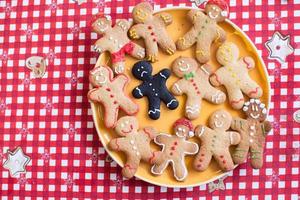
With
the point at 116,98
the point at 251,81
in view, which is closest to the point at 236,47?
the point at 251,81

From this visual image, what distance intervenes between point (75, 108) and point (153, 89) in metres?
0.22

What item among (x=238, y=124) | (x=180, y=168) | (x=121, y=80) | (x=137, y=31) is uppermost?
(x=137, y=31)

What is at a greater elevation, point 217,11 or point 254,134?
point 217,11

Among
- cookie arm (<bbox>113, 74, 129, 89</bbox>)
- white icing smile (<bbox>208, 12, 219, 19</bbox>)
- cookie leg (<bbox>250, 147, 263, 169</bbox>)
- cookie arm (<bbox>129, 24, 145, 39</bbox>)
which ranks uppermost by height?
white icing smile (<bbox>208, 12, 219, 19</bbox>)

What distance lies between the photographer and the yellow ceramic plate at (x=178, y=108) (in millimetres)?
1155

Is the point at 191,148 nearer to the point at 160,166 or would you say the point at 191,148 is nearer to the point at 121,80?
the point at 160,166

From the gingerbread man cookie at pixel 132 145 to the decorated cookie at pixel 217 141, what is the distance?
0.10 meters

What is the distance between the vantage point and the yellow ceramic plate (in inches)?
45.5

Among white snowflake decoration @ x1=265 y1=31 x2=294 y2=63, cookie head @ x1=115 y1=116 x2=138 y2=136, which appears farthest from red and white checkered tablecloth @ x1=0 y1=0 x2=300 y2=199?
cookie head @ x1=115 y1=116 x2=138 y2=136

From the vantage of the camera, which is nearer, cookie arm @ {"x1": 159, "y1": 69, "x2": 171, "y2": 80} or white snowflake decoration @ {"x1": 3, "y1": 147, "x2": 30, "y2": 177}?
cookie arm @ {"x1": 159, "y1": 69, "x2": 171, "y2": 80}

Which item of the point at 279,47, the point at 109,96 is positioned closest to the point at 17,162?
the point at 109,96

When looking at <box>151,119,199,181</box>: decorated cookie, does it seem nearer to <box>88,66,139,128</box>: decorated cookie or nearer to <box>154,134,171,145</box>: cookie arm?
<box>154,134,171,145</box>: cookie arm

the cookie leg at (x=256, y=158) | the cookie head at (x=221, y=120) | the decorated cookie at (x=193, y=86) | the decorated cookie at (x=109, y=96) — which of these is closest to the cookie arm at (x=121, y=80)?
the decorated cookie at (x=109, y=96)

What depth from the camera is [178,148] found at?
1142 mm
